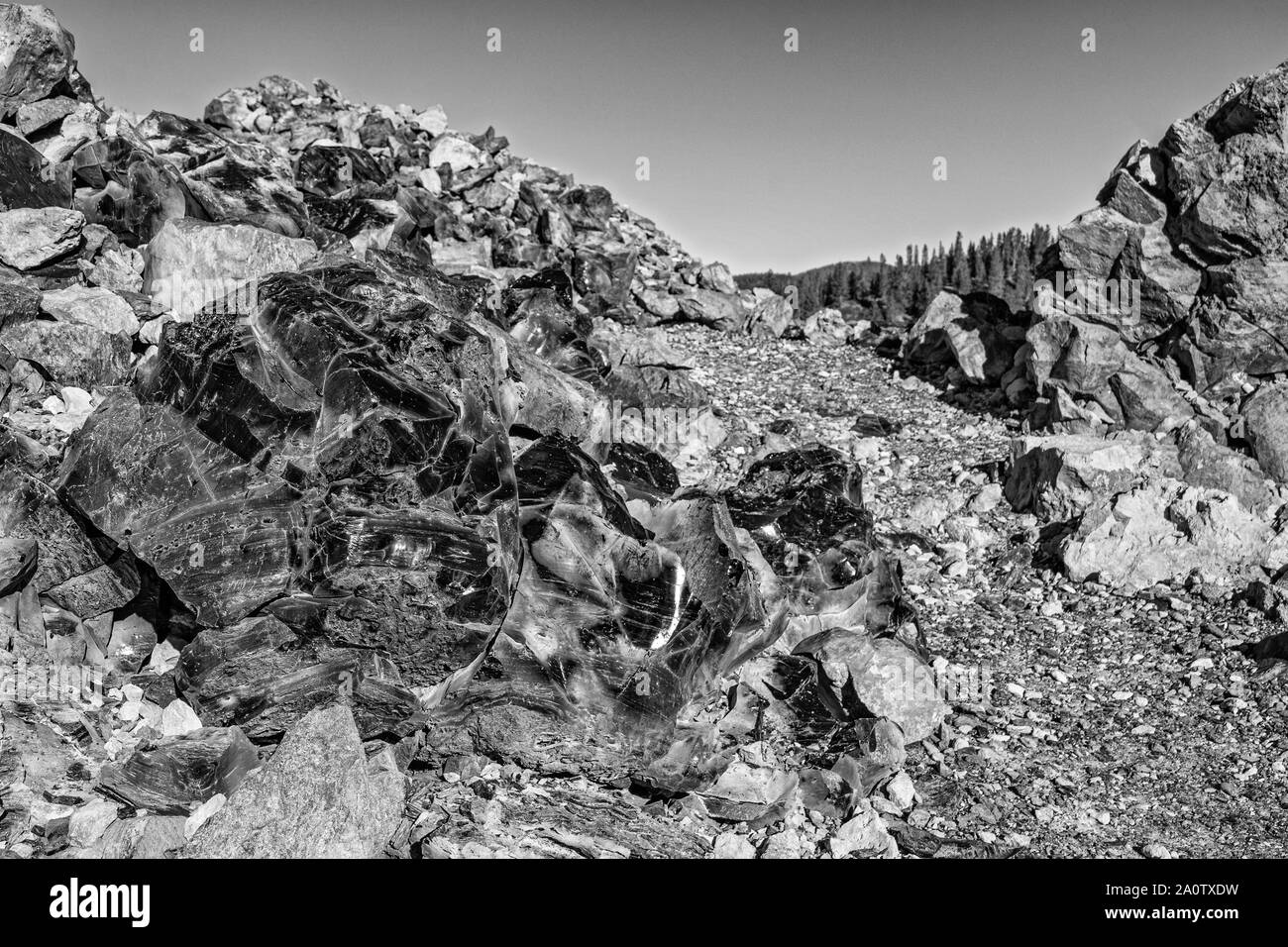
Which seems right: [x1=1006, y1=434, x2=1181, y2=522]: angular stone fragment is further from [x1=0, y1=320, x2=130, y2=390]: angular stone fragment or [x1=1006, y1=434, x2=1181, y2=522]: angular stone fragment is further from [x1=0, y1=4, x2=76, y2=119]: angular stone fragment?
[x1=0, y1=4, x2=76, y2=119]: angular stone fragment

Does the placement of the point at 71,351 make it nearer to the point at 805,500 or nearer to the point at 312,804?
the point at 312,804

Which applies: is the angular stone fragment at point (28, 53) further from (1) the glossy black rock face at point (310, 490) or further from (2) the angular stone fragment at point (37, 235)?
(1) the glossy black rock face at point (310, 490)

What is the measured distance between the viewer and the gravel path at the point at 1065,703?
5348mm

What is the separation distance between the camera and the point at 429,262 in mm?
11273

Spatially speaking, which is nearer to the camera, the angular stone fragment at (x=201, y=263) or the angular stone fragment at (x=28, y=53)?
the angular stone fragment at (x=201, y=263)

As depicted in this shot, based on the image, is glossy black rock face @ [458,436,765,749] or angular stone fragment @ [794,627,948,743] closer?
glossy black rock face @ [458,436,765,749]

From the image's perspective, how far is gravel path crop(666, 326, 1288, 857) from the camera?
17.5ft

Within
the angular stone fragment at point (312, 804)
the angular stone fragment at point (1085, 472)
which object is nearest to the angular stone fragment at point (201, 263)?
the angular stone fragment at point (312, 804)

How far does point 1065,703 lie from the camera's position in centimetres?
661

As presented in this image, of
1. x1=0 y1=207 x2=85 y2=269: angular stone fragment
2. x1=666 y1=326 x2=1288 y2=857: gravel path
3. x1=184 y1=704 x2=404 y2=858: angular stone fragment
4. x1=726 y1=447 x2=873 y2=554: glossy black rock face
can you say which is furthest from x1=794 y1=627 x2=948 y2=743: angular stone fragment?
x1=0 y1=207 x2=85 y2=269: angular stone fragment

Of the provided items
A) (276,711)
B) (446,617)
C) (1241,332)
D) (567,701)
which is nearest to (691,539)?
(567,701)

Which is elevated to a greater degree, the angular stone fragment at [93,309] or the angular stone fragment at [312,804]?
the angular stone fragment at [93,309]

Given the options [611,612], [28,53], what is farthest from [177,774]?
[28,53]

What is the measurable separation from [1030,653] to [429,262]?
26.9 ft
